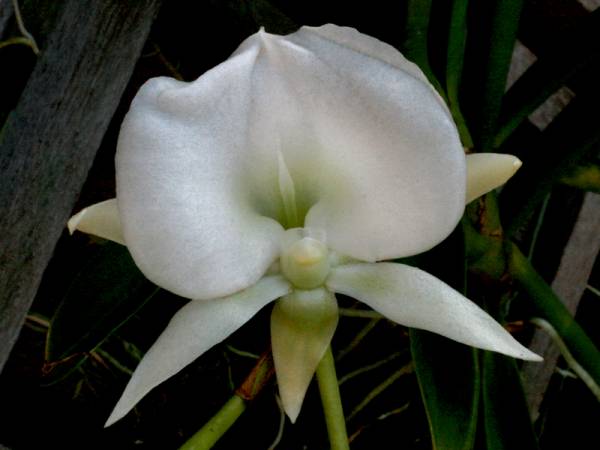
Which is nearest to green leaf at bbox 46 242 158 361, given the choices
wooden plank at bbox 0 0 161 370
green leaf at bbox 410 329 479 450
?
wooden plank at bbox 0 0 161 370

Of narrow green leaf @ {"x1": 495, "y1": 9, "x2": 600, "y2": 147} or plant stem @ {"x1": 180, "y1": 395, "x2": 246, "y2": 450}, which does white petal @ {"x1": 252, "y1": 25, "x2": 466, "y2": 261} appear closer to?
plant stem @ {"x1": 180, "y1": 395, "x2": 246, "y2": 450}

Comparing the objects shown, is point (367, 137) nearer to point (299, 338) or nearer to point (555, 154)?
point (299, 338)

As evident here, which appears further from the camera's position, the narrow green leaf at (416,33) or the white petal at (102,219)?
the narrow green leaf at (416,33)

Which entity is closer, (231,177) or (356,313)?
(231,177)

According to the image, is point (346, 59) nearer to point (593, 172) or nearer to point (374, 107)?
point (374, 107)

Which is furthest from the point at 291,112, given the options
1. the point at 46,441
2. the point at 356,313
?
the point at 46,441

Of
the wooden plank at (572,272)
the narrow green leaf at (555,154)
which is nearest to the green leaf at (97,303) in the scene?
the narrow green leaf at (555,154)

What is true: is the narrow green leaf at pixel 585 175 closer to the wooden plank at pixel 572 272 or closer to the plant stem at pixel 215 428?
the wooden plank at pixel 572 272
